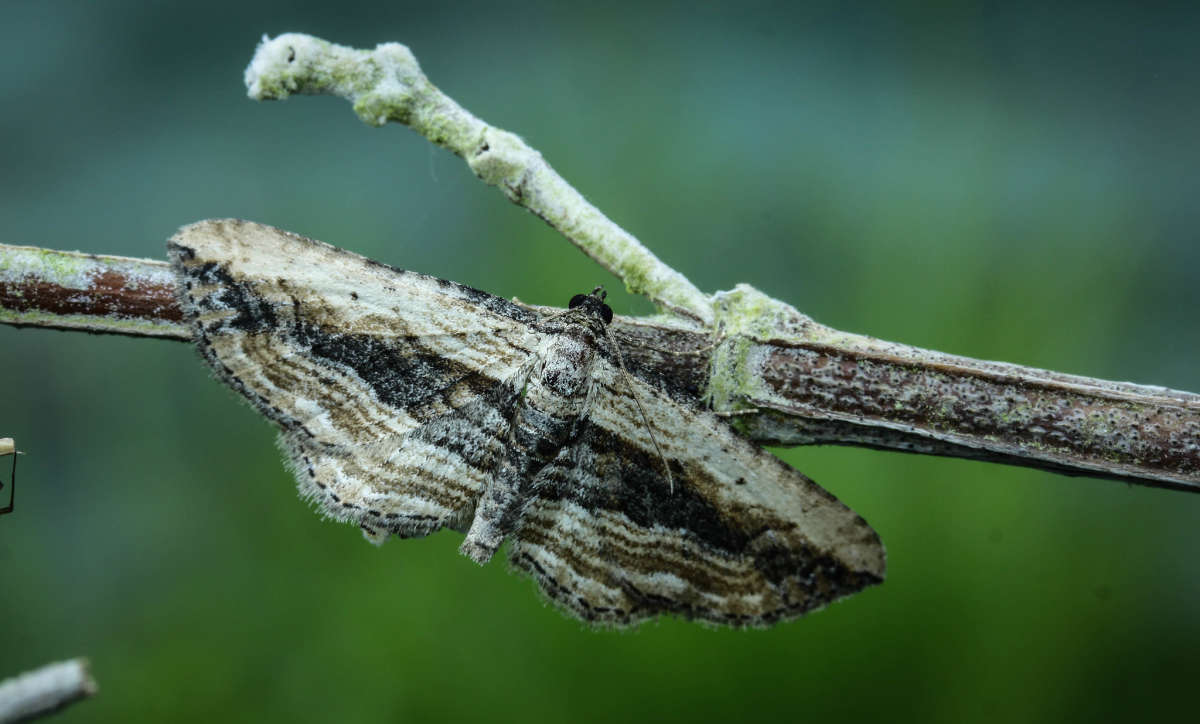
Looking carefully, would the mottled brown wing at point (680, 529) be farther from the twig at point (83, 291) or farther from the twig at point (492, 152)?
the twig at point (83, 291)

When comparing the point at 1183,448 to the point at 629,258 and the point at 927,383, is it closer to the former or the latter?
the point at 927,383

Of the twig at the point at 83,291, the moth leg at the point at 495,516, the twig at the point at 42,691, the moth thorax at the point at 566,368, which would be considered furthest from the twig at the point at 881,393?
the twig at the point at 42,691

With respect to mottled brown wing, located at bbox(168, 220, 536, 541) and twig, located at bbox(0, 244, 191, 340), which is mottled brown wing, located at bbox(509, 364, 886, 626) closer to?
mottled brown wing, located at bbox(168, 220, 536, 541)

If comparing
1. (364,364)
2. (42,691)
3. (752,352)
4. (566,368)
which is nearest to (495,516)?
(566,368)

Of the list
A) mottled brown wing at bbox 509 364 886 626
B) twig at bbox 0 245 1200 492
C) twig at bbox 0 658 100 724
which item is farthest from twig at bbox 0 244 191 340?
twig at bbox 0 658 100 724

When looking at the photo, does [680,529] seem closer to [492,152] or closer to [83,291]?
[492,152]
